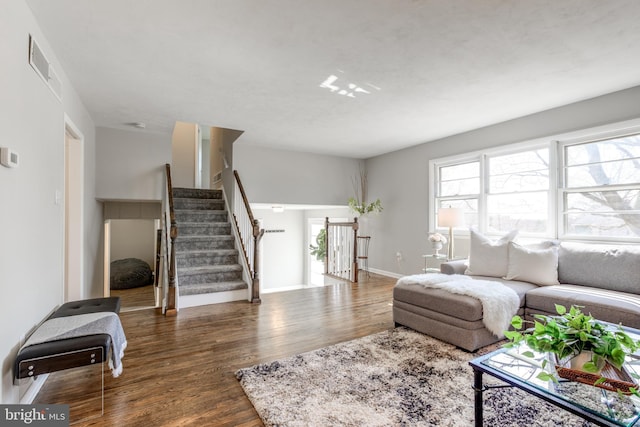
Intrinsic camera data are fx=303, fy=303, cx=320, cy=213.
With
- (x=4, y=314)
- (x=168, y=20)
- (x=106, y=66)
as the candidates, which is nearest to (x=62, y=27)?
(x=106, y=66)

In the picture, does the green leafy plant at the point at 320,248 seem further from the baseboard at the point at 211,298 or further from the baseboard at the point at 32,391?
the baseboard at the point at 32,391

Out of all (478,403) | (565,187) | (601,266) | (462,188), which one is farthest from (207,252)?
(565,187)

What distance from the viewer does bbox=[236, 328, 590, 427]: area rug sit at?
1.78 metres

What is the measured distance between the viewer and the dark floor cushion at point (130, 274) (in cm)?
679

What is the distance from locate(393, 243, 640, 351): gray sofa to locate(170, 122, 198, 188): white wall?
616cm

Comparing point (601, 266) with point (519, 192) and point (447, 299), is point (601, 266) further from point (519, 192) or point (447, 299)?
point (447, 299)

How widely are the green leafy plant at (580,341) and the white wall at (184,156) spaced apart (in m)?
7.46

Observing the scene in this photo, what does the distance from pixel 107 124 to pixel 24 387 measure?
378 centimetres

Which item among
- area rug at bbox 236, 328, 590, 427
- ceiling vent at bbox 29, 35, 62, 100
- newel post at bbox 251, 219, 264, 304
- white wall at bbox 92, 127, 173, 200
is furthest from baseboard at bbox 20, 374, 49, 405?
white wall at bbox 92, 127, 173, 200

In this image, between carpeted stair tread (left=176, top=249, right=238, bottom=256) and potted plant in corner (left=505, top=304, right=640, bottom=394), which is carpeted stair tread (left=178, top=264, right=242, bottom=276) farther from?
potted plant in corner (left=505, top=304, right=640, bottom=394)

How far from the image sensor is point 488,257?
3588mm

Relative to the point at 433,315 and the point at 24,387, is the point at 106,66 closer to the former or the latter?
the point at 24,387

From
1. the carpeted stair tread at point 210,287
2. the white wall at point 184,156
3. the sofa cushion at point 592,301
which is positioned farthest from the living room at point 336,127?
the white wall at point 184,156

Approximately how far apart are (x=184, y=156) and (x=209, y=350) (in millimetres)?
6052
